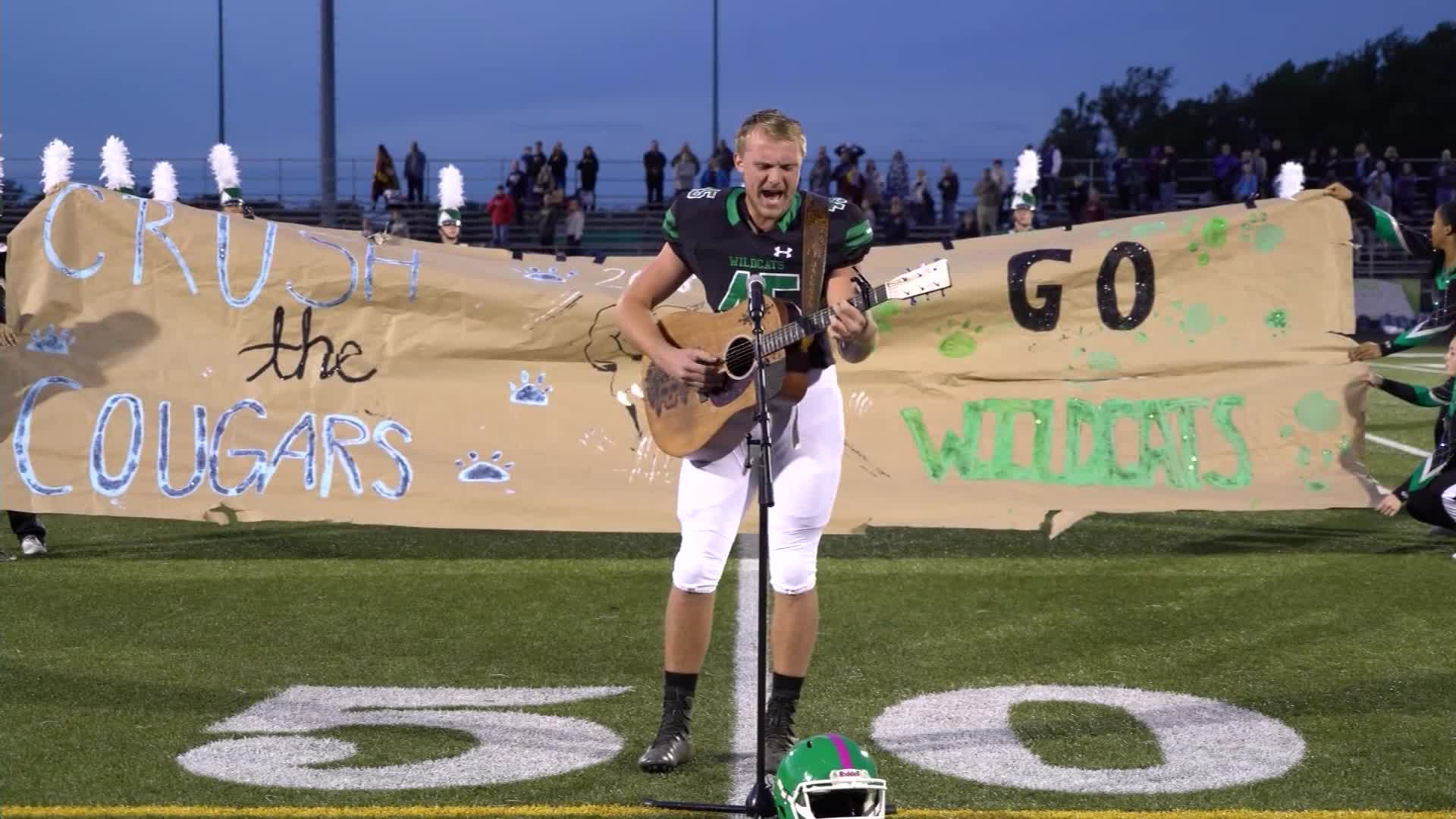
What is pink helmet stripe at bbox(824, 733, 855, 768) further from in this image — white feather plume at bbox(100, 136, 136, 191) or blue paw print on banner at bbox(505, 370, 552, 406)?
white feather plume at bbox(100, 136, 136, 191)

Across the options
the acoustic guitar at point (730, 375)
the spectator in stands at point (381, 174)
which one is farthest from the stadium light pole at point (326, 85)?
the acoustic guitar at point (730, 375)

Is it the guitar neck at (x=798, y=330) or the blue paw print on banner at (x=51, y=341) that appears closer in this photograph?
the guitar neck at (x=798, y=330)

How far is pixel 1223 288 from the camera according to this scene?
8070mm

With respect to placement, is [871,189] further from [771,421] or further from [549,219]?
[771,421]

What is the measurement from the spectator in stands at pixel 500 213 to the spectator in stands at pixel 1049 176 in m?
8.03

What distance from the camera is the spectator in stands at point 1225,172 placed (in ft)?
90.0

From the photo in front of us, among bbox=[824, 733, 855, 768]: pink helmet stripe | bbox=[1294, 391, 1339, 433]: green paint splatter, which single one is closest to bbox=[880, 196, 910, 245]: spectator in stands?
bbox=[1294, 391, 1339, 433]: green paint splatter

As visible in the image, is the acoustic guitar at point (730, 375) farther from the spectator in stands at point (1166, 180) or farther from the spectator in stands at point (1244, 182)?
the spectator in stands at point (1166, 180)

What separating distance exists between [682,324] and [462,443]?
3635 millimetres

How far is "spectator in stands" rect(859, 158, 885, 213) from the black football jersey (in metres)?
21.2

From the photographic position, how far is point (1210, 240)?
8.12 metres

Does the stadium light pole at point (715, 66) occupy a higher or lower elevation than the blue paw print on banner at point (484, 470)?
higher

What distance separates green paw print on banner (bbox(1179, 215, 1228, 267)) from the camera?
8.10m

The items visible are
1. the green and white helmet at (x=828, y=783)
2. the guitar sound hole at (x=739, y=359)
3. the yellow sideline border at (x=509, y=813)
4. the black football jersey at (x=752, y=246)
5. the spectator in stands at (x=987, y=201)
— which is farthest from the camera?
the spectator in stands at (x=987, y=201)
